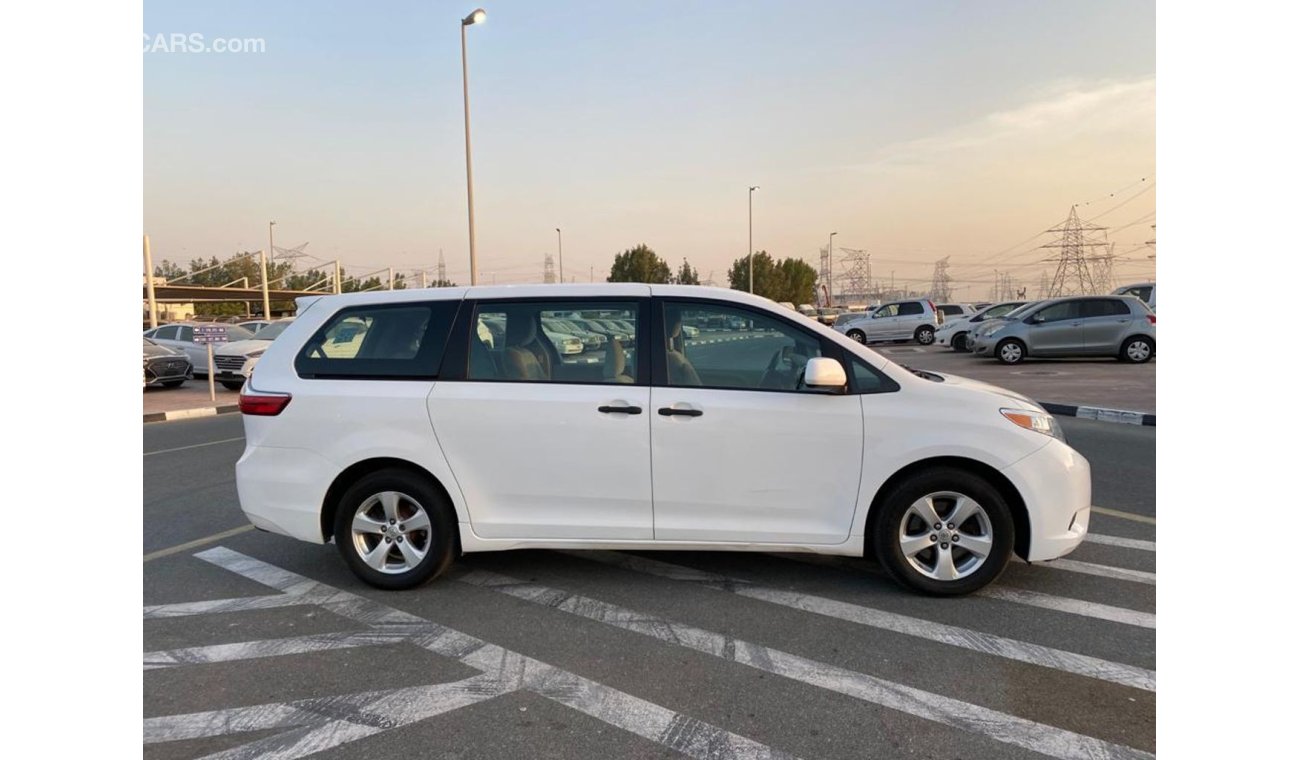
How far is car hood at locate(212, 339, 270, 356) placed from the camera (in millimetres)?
15758

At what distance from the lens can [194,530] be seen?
554 cm

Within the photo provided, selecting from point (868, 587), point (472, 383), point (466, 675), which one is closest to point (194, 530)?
point (472, 383)

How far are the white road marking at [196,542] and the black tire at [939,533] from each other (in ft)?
15.1

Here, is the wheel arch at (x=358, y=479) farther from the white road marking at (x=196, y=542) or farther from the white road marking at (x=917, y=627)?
the white road marking at (x=196, y=542)

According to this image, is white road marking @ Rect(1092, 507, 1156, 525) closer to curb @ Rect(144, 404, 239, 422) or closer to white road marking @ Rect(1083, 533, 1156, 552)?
white road marking @ Rect(1083, 533, 1156, 552)

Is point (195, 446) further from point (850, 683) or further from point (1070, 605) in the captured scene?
point (1070, 605)

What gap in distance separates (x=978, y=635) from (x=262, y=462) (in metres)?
4.02

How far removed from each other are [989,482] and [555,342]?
98.7 inches

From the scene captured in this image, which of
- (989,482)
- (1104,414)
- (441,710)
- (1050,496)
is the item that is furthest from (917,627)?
(1104,414)

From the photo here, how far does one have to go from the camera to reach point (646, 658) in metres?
3.36

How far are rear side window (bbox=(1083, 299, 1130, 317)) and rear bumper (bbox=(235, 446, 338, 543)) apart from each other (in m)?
17.7

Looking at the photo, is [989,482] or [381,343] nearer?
[989,482]

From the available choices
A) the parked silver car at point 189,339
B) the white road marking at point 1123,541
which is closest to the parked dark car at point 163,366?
the parked silver car at point 189,339

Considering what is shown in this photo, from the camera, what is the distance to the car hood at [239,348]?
15.8 meters
